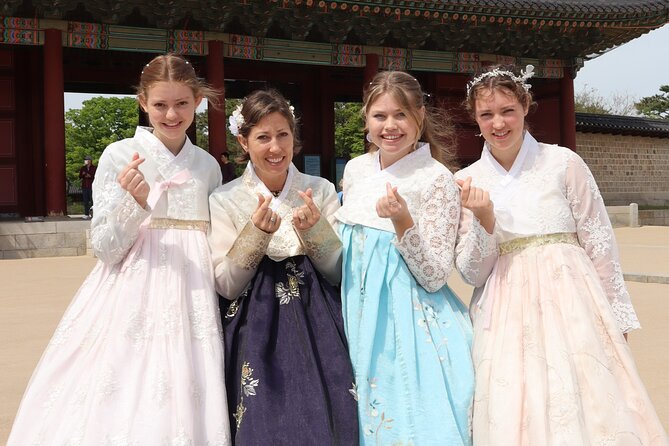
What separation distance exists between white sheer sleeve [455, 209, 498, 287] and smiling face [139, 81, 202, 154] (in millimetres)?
1193

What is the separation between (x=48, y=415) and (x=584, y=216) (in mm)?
2132

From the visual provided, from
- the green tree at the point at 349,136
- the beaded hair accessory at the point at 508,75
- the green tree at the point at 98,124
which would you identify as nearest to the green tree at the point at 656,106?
the green tree at the point at 349,136

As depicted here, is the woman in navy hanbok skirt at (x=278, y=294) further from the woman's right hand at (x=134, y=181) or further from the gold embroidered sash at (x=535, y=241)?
the gold embroidered sash at (x=535, y=241)

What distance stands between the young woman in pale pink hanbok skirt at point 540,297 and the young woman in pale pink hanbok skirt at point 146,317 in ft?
3.30

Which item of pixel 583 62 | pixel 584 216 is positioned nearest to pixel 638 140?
pixel 583 62

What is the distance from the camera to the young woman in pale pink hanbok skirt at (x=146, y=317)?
2.27 meters

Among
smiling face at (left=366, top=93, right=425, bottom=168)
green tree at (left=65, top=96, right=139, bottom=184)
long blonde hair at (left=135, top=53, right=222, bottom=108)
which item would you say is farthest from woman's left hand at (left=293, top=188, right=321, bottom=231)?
green tree at (left=65, top=96, right=139, bottom=184)

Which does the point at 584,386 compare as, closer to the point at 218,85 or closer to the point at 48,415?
the point at 48,415

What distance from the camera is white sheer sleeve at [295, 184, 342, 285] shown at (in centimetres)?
254

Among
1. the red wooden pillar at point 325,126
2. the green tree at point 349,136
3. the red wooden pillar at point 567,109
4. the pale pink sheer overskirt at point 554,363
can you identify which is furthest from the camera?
the green tree at point 349,136

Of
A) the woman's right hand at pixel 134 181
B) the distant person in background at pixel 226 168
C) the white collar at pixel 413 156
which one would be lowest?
the woman's right hand at pixel 134 181

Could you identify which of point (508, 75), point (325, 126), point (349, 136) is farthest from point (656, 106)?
point (508, 75)

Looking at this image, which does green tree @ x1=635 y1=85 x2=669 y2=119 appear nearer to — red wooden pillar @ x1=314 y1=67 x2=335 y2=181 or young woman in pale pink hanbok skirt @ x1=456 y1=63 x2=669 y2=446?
red wooden pillar @ x1=314 y1=67 x2=335 y2=181

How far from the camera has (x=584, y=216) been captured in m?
2.58
